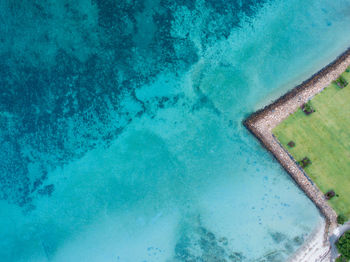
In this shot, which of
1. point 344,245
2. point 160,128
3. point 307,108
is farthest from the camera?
point 160,128

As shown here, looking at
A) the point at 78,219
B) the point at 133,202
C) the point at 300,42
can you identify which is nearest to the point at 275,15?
the point at 300,42

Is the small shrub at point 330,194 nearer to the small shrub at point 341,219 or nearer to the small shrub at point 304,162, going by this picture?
the small shrub at point 341,219

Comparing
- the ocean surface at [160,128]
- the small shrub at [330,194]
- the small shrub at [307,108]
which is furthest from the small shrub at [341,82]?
the small shrub at [330,194]

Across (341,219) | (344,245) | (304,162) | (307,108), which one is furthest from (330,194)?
(307,108)

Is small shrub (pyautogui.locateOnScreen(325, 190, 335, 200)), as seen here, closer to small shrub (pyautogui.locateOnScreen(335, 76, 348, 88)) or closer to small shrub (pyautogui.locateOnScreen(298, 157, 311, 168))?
small shrub (pyautogui.locateOnScreen(298, 157, 311, 168))

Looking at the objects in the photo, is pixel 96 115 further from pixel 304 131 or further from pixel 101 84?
pixel 304 131

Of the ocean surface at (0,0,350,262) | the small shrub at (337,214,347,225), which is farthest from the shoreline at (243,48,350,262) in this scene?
the ocean surface at (0,0,350,262)

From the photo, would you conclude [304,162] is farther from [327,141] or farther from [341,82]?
[341,82]
